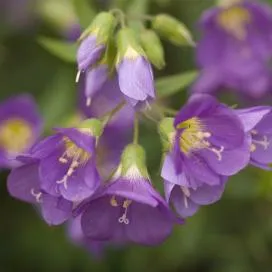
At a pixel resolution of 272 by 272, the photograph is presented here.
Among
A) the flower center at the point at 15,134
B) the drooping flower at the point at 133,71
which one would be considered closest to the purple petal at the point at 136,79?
the drooping flower at the point at 133,71

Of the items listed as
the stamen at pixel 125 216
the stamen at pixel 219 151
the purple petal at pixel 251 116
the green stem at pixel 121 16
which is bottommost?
the stamen at pixel 125 216

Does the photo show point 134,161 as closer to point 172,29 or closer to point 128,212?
point 128,212

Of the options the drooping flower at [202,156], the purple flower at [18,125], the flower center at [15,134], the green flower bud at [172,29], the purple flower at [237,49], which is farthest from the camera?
the flower center at [15,134]

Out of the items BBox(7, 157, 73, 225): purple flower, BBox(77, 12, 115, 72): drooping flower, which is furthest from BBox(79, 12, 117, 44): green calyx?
BBox(7, 157, 73, 225): purple flower

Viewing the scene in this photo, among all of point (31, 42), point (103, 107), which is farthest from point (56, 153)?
point (31, 42)

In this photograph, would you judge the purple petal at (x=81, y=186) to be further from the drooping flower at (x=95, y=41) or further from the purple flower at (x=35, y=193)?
the drooping flower at (x=95, y=41)

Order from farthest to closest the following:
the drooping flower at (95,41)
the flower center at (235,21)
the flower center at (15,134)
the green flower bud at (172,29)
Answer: the flower center at (15,134), the flower center at (235,21), the green flower bud at (172,29), the drooping flower at (95,41)

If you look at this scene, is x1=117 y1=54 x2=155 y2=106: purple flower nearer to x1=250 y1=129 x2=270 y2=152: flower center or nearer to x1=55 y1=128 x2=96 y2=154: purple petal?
x1=55 y1=128 x2=96 y2=154: purple petal
